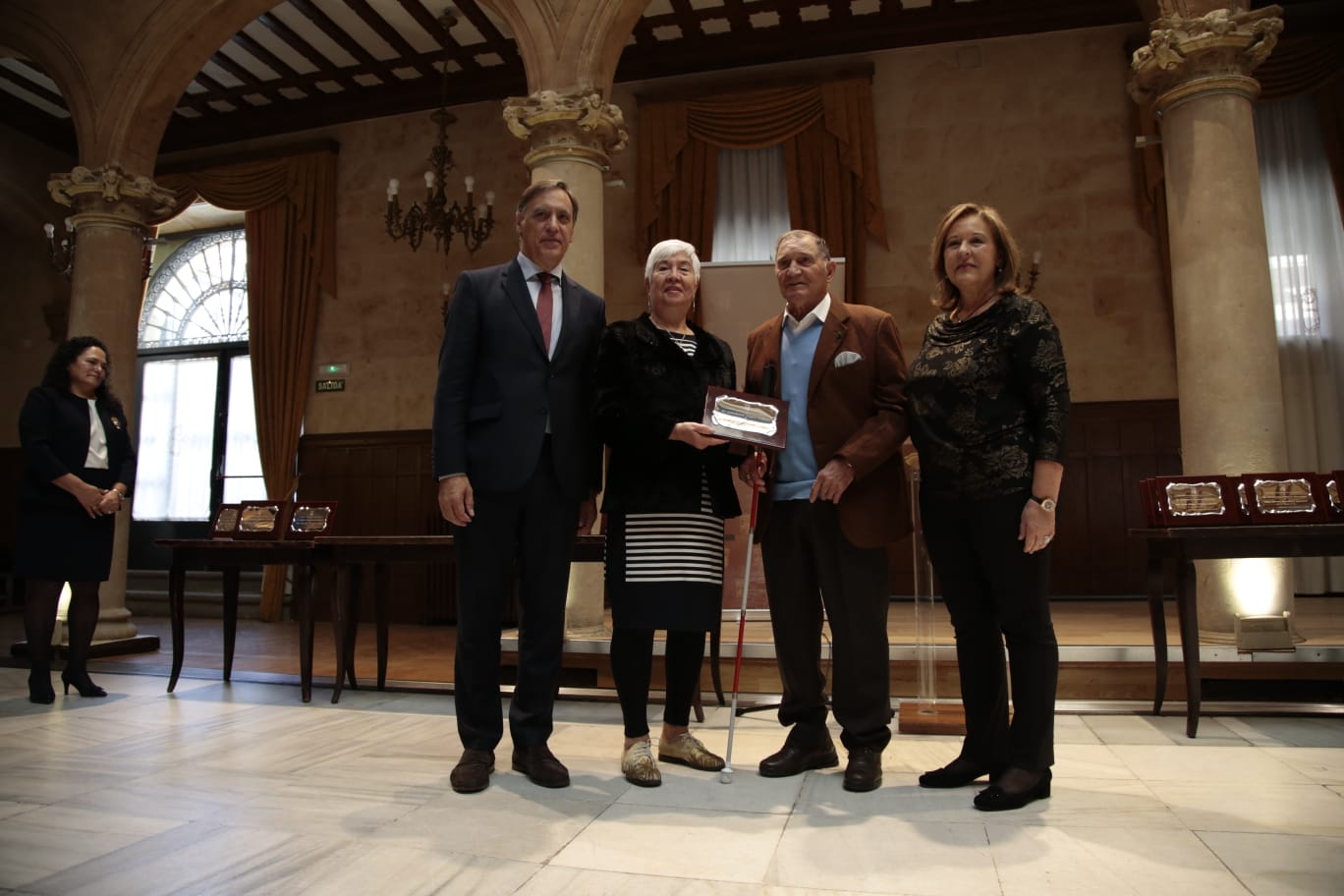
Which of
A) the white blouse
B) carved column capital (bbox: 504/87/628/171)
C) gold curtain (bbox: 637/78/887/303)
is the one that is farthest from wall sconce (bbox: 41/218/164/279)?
gold curtain (bbox: 637/78/887/303)

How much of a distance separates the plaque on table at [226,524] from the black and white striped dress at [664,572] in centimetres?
267

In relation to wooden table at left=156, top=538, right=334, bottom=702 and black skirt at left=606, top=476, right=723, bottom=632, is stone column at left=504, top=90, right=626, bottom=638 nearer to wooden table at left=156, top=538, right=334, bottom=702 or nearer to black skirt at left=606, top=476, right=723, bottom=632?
wooden table at left=156, top=538, right=334, bottom=702

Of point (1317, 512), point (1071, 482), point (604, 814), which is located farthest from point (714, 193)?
point (604, 814)

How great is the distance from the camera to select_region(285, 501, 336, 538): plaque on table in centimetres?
408

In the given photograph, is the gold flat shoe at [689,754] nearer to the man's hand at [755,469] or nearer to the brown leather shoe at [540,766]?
the brown leather shoe at [540,766]

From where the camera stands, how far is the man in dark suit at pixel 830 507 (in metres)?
2.36

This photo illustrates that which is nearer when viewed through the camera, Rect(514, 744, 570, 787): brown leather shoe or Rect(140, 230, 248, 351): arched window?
Rect(514, 744, 570, 787): brown leather shoe

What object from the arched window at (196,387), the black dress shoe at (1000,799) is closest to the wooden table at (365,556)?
the black dress shoe at (1000,799)

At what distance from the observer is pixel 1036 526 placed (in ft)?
6.97

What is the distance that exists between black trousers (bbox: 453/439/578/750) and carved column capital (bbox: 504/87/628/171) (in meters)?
2.97

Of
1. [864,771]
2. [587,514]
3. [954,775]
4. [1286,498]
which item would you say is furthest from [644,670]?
[1286,498]

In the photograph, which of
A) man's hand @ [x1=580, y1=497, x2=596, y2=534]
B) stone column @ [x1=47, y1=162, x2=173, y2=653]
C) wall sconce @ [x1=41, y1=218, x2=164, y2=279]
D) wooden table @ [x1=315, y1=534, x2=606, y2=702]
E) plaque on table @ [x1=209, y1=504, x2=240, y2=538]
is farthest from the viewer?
wall sconce @ [x1=41, y1=218, x2=164, y2=279]

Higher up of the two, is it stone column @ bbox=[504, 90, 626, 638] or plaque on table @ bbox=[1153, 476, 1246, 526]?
stone column @ bbox=[504, 90, 626, 638]

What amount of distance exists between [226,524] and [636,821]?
10.3 ft
